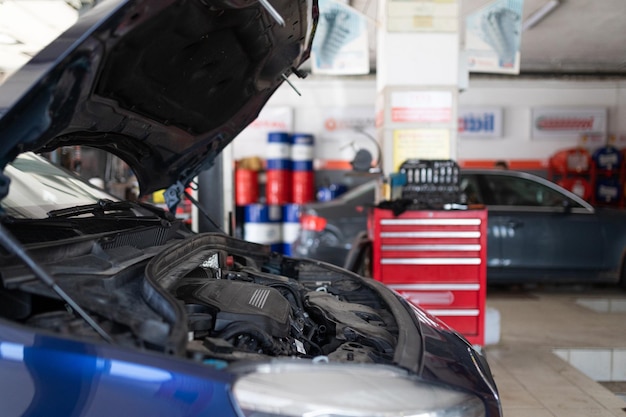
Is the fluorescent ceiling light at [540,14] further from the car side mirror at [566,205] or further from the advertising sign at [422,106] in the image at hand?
the advertising sign at [422,106]

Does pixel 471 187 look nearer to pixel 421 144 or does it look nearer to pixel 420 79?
pixel 421 144

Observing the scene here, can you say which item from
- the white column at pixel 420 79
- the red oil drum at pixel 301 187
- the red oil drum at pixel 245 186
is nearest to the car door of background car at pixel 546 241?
the white column at pixel 420 79

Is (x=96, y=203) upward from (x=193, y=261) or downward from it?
upward

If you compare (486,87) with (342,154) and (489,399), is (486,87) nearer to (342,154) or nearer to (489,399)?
(342,154)

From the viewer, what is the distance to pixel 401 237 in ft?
11.5

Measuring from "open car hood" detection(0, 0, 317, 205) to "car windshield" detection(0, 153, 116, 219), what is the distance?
0.21 m

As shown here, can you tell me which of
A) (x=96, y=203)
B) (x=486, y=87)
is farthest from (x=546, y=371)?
(x=486, y=87)

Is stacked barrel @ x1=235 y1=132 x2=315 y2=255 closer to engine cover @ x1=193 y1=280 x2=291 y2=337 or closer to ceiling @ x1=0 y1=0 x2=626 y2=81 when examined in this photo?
ceiling @ x1=0 y1=0 x2=626 y2=81

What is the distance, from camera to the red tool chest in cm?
347

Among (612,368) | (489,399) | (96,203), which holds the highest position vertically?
(96,203)

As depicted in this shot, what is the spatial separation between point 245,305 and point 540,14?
6.57 meters

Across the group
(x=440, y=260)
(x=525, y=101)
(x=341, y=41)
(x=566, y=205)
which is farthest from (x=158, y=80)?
(x=525, y=101)

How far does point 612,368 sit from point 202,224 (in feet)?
10.1

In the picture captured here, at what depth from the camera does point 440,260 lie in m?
3.49
